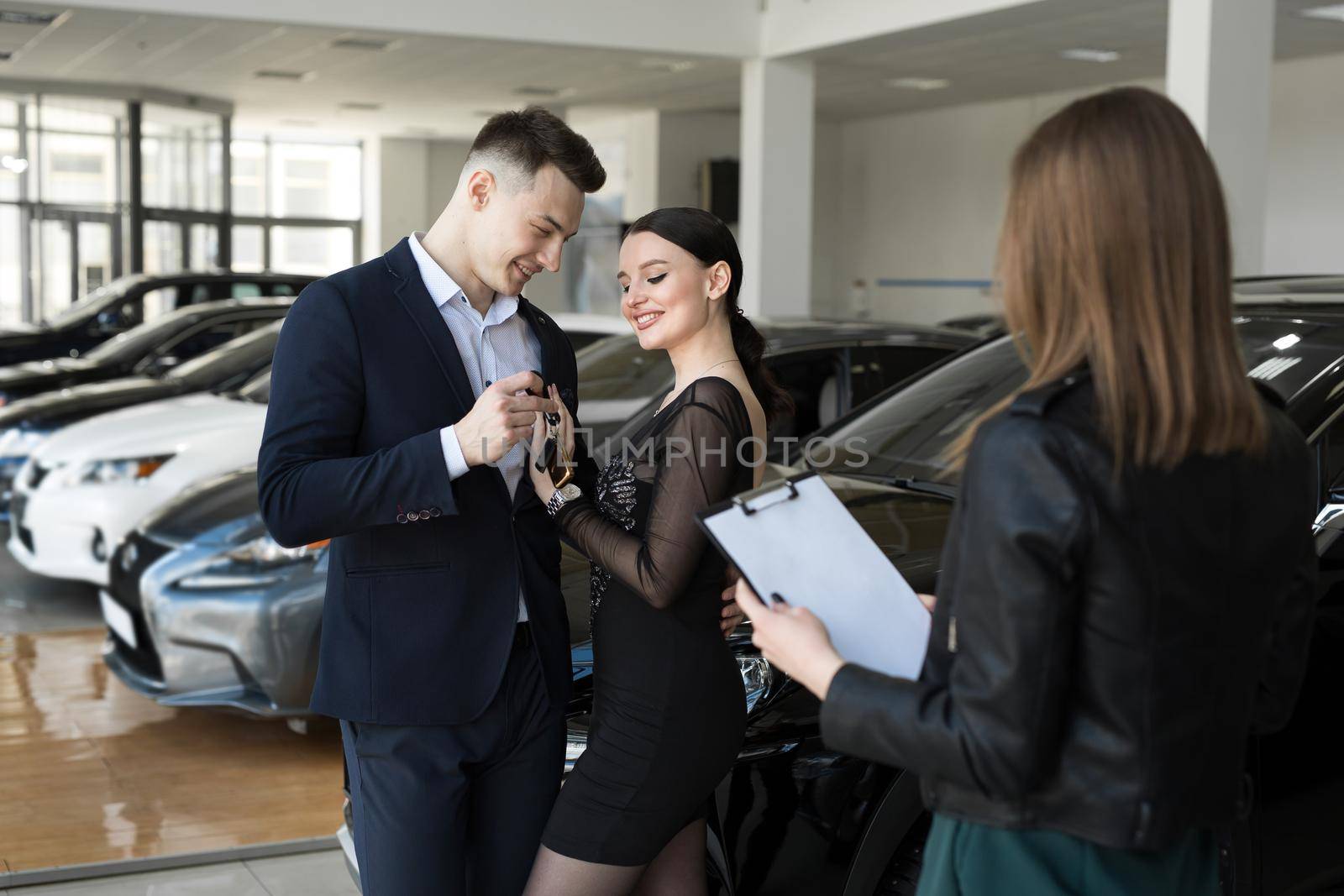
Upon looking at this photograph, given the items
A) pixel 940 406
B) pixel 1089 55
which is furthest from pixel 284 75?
pixel 940 406

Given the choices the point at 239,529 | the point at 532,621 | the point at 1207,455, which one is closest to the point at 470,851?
the point at 532,621

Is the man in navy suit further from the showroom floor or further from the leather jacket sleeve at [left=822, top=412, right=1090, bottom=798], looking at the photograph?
the showroom floor

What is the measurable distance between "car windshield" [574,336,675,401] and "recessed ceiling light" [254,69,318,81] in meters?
12.3

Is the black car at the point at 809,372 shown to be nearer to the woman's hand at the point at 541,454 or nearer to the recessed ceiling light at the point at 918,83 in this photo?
the woman's hand at the point at 541,454

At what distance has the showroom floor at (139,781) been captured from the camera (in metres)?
3.65

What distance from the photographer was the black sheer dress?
196 centimetres

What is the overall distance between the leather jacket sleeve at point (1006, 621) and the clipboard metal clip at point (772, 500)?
29 centimetres

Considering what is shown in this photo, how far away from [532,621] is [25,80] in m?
18.3

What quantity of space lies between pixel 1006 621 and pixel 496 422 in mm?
792

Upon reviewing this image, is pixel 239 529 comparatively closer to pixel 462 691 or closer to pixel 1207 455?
pixel 462 691

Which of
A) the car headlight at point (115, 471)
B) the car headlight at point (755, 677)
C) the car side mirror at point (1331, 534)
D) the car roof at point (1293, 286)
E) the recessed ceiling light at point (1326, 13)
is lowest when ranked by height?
the car headlight at point (115, 471)

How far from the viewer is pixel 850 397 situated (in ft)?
16.6

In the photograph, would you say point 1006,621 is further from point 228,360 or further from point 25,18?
point 25,18

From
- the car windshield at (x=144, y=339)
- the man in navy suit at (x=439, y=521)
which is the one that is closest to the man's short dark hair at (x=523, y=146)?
the man in navy suit at (x=439, y=521)
